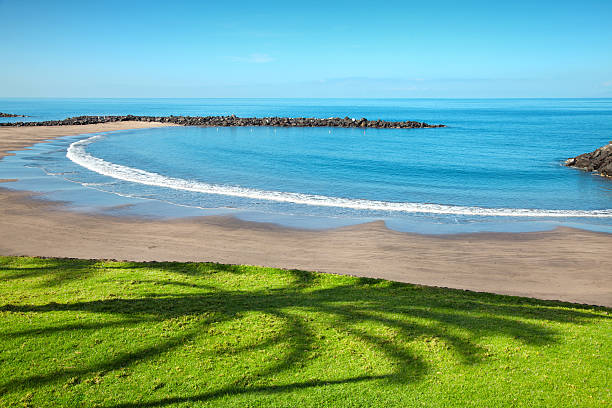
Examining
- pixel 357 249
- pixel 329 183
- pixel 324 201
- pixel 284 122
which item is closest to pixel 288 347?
pixel 357 249

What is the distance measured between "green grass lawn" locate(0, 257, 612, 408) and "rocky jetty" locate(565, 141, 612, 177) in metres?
33.3

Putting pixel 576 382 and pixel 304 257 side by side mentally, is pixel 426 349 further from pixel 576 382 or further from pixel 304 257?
pixel 304 257

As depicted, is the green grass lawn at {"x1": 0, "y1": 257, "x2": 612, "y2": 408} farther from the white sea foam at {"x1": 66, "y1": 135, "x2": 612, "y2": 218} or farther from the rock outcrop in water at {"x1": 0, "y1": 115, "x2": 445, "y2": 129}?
the rock outcrop in water at {"x1": 0, "y1": 115, "x2": 445, "y2": 129}

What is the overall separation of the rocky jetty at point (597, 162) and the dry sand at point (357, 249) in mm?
21920

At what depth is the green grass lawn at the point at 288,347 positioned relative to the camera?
5.88 meters

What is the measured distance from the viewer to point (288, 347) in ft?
23.3

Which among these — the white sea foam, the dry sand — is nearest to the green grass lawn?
the dry sand

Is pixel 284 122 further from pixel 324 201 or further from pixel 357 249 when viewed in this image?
pixel 357 249

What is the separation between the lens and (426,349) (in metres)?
7.03

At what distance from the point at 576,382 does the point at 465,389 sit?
5.09 feet

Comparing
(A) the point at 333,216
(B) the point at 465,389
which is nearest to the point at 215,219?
(A) the point at 333,216

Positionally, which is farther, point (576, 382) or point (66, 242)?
point (66, 242)

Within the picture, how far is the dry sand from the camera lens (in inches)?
522

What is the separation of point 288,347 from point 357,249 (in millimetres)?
9225
